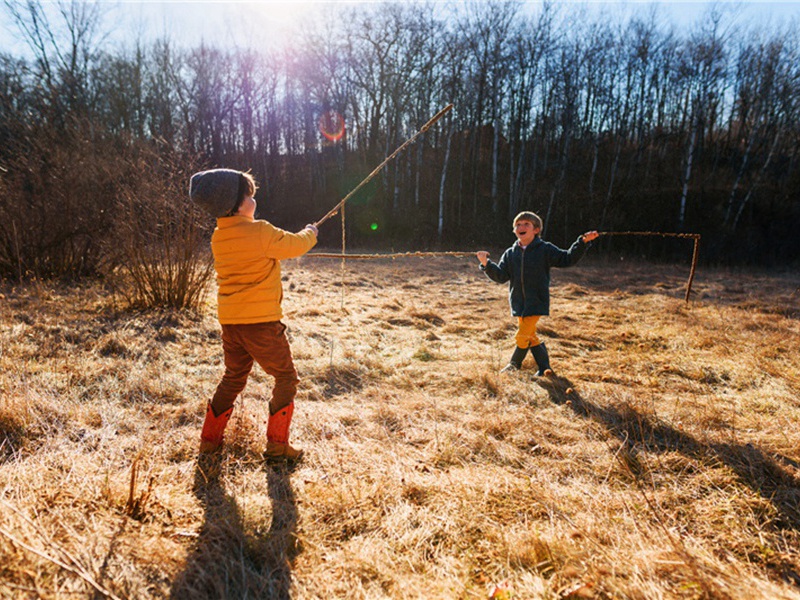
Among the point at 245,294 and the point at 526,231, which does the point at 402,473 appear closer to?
the point at 245,294

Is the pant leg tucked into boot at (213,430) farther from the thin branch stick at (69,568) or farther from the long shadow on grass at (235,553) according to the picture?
the thin branch stick at (69,568)

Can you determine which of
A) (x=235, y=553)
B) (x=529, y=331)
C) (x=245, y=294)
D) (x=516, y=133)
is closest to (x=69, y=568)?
(x=235, y=553)

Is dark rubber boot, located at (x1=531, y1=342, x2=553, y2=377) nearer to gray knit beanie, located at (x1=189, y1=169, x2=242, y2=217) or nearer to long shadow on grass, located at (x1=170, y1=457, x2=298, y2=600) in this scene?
long shadow on grass, located at (x1=170, y1=457, x2=298, y2=600)

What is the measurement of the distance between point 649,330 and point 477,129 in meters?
20.6

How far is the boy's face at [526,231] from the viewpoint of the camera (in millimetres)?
4587

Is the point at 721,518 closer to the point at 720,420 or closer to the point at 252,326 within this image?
the point at 720,420

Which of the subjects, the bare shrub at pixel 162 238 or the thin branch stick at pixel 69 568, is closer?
the thin branch stick at pixel 69 568

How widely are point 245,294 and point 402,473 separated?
1.44 meters

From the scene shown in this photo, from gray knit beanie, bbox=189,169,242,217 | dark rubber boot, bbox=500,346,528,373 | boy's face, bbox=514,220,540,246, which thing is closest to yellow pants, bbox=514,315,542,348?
dark rubber boot, bbox=500,346,528,373

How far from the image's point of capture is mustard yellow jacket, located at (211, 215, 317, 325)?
8.62ft

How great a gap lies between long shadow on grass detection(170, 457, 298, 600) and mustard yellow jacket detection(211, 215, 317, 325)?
947 mm

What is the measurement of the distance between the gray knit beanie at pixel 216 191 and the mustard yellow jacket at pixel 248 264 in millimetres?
94

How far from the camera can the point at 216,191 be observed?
100 inches

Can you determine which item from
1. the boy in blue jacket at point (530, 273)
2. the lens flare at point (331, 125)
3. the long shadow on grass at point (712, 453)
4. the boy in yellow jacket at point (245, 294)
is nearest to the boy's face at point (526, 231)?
the boy in blue jacket at point (530, 273)
